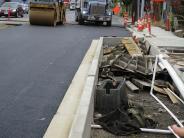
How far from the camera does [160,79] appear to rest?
11.6 m

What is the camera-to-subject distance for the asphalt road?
800 cm

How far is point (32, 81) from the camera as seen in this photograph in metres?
11.5

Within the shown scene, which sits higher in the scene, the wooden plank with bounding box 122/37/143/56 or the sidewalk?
the wooden plank with bounding box 122/37/143/56

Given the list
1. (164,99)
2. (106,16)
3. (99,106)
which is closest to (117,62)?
(164,99)

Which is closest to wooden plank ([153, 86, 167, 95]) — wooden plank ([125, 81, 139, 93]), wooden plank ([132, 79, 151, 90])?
wooden plank ([132, 79, 151, 90])

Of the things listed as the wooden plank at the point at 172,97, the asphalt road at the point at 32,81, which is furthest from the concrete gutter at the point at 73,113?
the wooden plank at the point at 172,97

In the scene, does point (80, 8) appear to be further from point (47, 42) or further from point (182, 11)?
point (47, 42)

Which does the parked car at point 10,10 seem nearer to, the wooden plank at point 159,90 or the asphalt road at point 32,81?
the asphalt road at point 32,81

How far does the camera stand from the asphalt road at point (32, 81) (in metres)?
8.00

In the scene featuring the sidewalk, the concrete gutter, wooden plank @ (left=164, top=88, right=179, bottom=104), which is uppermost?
the concrete gutter

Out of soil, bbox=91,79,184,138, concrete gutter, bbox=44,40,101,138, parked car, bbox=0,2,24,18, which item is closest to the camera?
concrete gutter, bbox=44,40,101,138

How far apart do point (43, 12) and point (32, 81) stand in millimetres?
21996

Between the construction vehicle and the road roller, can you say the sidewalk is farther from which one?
the construction vehicle

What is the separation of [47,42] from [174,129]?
1414cm
